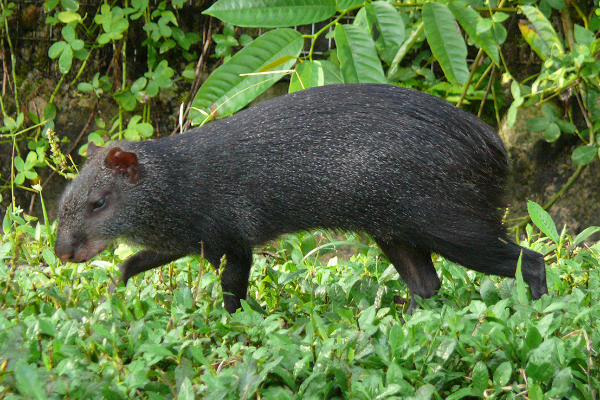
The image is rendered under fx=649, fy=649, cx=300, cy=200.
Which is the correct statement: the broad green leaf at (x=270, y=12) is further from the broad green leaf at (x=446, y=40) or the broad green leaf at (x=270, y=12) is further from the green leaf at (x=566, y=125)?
the green leaf at (x=566, y=125)

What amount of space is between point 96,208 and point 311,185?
975 mm

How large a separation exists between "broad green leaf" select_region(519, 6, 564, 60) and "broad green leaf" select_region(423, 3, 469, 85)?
0.77 meters

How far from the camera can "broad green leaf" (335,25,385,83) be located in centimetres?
304

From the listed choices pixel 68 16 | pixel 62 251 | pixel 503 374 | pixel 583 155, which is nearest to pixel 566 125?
pixel 583 155

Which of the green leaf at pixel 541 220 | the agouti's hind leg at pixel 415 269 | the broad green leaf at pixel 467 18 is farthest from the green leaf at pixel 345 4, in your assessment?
the green leaf at pixel 541 220

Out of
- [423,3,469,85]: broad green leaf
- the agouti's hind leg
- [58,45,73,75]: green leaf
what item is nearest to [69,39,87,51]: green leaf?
[58,45,73,75]: green leaf

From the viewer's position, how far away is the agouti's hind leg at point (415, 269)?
3.10 m

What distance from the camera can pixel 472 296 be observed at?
2.98 m

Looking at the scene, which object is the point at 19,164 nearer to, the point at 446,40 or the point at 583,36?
the point at 446,40

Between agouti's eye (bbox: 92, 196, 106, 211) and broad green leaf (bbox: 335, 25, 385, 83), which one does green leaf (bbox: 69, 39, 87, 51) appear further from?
broad green leaf (bbox: 335, 25, 385, 83)

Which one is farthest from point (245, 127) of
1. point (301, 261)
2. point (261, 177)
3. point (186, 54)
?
point (186, 54)

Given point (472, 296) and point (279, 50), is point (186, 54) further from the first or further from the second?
point (472, 296)

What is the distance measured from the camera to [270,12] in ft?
9.77

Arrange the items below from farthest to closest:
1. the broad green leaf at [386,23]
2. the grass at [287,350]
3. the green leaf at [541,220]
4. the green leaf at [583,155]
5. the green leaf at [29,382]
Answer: the green leaf at [583,155], the green leaf at [541,220], the broad green leaf at [386,23], the grass at [287,350], the green leaf at [29,382]
